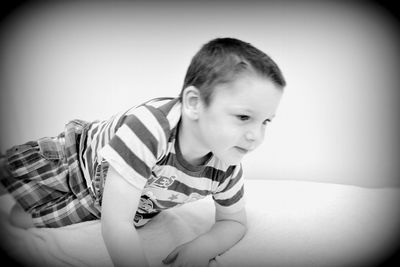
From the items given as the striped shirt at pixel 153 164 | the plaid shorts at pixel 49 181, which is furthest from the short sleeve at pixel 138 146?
the plaid shorts at pixel 49 181

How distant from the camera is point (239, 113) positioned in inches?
25.7

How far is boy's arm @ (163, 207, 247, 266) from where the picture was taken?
741 mm

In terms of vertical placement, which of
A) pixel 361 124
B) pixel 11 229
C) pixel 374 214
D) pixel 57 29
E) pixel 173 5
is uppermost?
pixel 173 5

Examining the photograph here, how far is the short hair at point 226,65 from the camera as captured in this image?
0.66 meters

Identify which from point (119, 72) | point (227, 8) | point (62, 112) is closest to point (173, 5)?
Answer: point (227, 8)

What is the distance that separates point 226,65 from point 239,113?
91mm

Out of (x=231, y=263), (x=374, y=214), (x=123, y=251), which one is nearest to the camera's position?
(x=123, y=251)

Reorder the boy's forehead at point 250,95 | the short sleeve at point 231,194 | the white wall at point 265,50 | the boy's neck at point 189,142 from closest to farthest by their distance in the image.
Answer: the boy's forehead at point 250,95 → the boy's neck at point 189,142 → the short sleeve at point 231,194 → the white wall at point 265,50

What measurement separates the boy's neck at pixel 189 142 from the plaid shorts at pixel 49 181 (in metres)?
0.28

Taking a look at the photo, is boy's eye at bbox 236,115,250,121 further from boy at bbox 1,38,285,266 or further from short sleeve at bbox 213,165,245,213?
short sleeve at bbox 213,165,245,213

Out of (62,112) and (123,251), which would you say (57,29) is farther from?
(123,251)

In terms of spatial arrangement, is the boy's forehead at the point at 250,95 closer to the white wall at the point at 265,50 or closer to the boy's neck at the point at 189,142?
the boy's neck at the point at 189,142

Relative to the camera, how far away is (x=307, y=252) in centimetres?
78

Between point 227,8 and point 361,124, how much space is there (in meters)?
0.61
